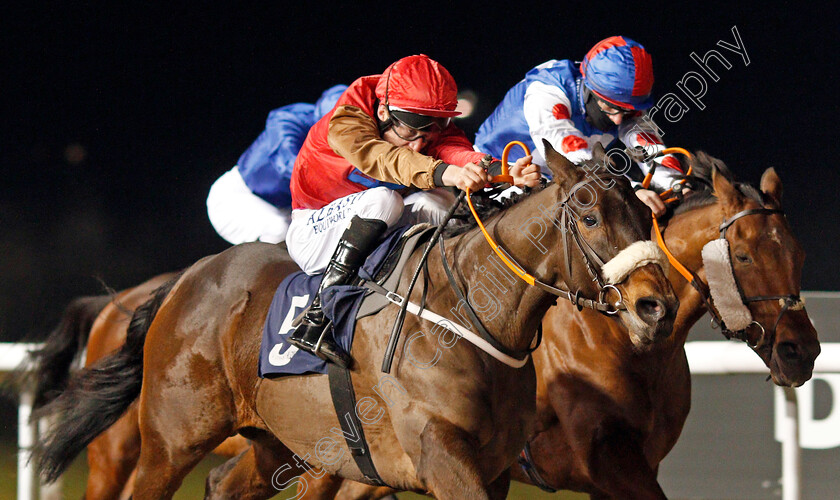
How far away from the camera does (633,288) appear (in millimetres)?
1980

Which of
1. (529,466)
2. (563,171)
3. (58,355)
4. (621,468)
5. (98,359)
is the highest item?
(563,171)

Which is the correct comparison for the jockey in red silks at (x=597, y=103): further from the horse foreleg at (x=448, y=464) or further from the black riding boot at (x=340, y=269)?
the horse foreleg at (x=448, y=464)

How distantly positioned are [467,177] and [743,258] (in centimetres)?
96

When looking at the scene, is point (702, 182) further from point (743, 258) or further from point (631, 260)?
point (631, 260)

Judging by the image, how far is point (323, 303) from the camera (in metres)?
2.49

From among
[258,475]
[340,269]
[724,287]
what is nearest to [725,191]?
[724,287]

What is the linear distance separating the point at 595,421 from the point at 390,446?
78 centimetres

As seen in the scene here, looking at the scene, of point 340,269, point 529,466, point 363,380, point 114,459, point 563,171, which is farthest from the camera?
point 114,459

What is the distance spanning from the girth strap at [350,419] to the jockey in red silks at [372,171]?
52 millimetres

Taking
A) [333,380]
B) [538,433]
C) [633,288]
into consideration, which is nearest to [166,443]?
[333,380]

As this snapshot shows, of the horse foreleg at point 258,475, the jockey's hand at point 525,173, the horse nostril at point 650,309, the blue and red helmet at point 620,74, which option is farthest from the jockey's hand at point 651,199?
the horse foreleg at point 258,475

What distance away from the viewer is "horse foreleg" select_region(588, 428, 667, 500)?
8.68 feet

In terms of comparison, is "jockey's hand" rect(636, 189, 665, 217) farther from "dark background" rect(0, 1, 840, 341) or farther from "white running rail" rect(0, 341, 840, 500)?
"dark background" rect(0, 1, 840, 341)

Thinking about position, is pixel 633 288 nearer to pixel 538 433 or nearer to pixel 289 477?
pixel 538 433
